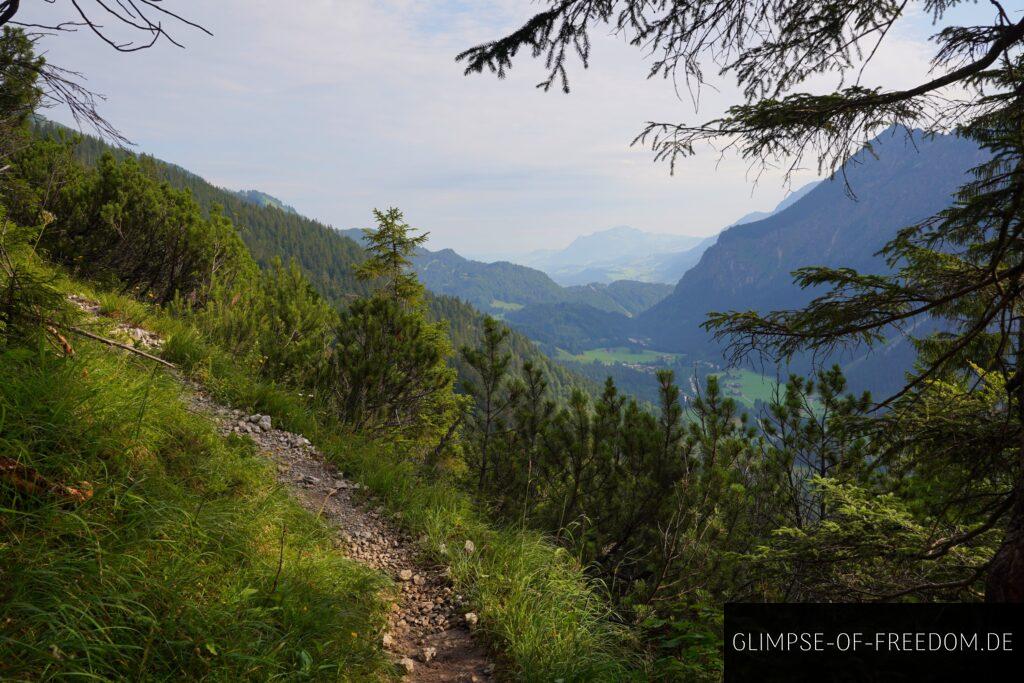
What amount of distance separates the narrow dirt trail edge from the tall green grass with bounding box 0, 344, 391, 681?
33 cm

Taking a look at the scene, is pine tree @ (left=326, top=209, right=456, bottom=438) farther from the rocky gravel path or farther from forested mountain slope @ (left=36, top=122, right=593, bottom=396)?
forested mountain slope @ (left=36, top=122, right=593, bottom=396)

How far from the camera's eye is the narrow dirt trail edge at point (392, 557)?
10.8 ft

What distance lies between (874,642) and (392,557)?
3.56 meters

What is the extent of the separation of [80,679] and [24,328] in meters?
2.13

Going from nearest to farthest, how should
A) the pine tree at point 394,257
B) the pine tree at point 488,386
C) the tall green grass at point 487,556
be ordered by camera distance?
the tall green grass at point 487,556, the pine tree at point 488,386, the pine tree at point 394,257

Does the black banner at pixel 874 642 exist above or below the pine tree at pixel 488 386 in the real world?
below

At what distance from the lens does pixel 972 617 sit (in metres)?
3.01

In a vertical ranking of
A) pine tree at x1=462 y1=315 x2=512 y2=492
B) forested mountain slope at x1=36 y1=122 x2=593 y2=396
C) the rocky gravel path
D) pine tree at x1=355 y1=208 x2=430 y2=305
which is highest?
forested mountain slope at x1=36 y1=122 x2=593 y2=396

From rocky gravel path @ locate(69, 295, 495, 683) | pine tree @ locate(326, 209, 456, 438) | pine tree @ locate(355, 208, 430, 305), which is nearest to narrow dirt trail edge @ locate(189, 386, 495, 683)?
rocky gravel path @ locate(69, 295, 495, 683)

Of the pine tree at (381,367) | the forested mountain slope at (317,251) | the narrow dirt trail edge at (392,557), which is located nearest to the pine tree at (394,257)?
the pine tree at (381,367)

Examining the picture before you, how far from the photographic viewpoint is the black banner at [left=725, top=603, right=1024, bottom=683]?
9.09ft

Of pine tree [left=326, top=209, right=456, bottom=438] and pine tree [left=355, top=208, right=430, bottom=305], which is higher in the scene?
pine tree [left=355, top=208, right=430, bottom=305]

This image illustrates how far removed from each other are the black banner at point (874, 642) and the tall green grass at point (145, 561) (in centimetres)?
235

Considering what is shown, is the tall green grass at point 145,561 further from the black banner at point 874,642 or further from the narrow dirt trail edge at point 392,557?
the black banner at point 874,642
